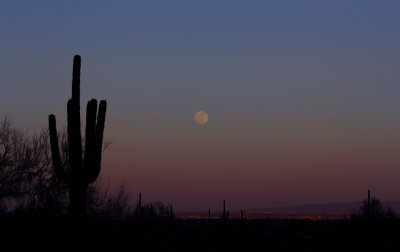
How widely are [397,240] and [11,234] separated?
13596mm

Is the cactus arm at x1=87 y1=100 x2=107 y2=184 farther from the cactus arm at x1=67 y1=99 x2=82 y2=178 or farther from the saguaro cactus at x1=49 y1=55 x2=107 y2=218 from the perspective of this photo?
the cactus arm at x1=67 y1=99 x2=82 y2=178

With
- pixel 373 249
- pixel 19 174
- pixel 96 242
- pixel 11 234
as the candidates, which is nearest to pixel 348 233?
pixel 373 249

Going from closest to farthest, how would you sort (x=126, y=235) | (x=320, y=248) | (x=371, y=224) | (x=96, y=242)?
(x=96, y=242) < (x=320, y=248) < (x=126, y=235) < (x=371, y=224)

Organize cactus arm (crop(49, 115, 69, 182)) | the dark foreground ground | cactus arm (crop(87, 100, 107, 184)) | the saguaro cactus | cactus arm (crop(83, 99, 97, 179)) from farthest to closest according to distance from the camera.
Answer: cactus arm (crop(49, 115, 69, 182))
cactus arm (crop(87, 100, 107, 184))
cactus arm (crop(83, 99, 97, 179))
the saguaro cactus
the dark foreground ground

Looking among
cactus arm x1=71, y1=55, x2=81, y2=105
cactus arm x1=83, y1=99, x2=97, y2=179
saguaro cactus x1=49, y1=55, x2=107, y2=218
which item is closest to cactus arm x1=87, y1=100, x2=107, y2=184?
saguaro cactus x1=49, y1=55, x2=107, y2=218

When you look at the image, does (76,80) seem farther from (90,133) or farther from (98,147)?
(98,147)

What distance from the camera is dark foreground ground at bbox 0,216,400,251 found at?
15.5 meters

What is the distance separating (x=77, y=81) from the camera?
17.4 meters

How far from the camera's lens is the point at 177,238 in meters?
22.0

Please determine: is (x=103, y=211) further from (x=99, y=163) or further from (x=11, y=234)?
(x=11, y=234)

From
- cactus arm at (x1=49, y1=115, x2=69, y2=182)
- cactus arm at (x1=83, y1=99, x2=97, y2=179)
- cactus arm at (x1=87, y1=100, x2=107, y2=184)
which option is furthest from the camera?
cactus arm at (x1=49, y1=115, x2=69, y2=182)

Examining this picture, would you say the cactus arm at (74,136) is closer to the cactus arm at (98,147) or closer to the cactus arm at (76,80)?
the cactus arm at (76,80)

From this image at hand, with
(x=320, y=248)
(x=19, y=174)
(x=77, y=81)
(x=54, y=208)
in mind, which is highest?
(x=77, y=81)

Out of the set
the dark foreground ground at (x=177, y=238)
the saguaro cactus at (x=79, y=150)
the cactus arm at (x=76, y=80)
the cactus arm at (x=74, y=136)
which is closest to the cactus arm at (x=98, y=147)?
the saguaro cactus at (x=79, y=150)
